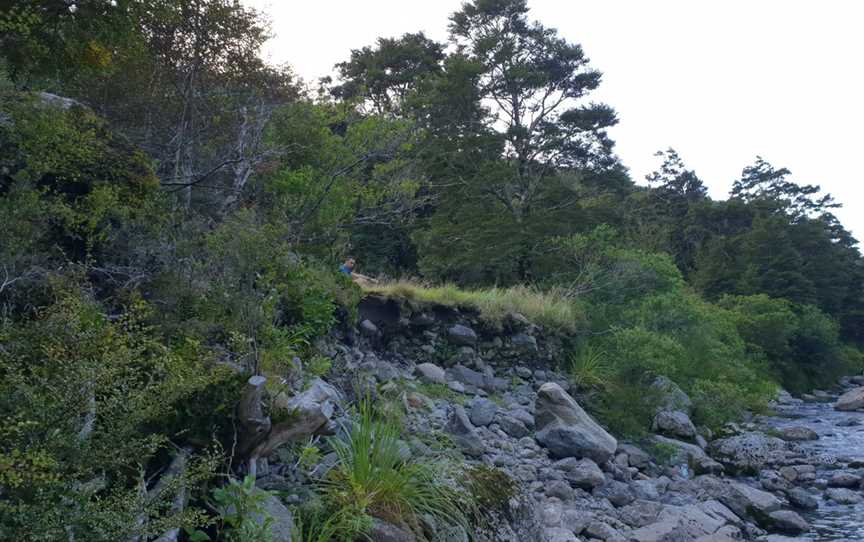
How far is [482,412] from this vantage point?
10.3m

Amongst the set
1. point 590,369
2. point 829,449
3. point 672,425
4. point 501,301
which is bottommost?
point 829,449

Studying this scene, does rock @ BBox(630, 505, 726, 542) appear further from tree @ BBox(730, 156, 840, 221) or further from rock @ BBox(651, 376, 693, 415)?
tree @ BBox(730, 156, 840, 221)

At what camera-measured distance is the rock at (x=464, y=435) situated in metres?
8.38

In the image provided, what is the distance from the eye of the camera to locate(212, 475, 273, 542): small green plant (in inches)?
159

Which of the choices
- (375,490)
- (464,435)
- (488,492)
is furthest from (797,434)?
(375,490)

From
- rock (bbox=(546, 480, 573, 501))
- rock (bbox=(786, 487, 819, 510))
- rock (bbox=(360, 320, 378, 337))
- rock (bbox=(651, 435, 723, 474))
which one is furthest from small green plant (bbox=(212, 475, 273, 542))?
rock (bbox=(786, 487, 819, 510))

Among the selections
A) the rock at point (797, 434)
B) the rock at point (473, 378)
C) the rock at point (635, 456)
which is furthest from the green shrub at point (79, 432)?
the rock at point (797, 434)

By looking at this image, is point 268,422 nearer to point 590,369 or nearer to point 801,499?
point 801,499

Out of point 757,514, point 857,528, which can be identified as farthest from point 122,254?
point 857,528

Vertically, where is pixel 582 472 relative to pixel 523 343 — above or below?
below

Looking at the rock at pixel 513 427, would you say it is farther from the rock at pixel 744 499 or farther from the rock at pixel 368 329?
the rock at pixel 744 499

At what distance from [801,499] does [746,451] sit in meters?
2.32

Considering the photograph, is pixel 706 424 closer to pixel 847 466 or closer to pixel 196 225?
pixel 847 466

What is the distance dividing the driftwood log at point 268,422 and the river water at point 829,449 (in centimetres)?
756
